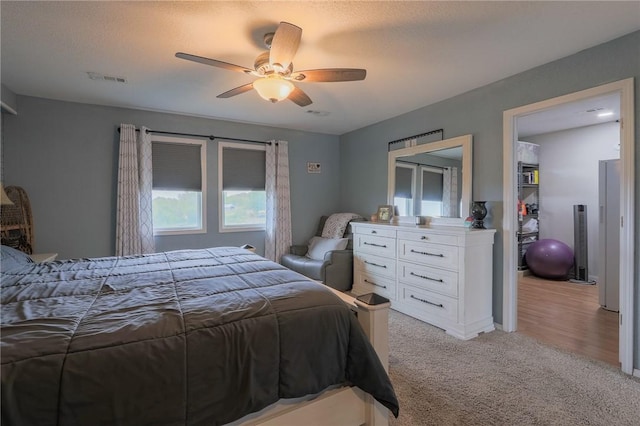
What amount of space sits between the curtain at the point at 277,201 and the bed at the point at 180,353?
2826 mm

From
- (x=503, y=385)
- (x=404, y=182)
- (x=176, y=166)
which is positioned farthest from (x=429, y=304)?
(x=176, y=166)

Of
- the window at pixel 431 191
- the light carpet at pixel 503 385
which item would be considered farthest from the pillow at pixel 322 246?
the light carpet at pixel 503 385

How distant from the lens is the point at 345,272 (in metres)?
4.23

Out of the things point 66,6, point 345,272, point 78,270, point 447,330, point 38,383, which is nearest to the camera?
point 38,383

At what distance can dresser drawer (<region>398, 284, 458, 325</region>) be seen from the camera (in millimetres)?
2934

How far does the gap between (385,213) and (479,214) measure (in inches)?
54.5

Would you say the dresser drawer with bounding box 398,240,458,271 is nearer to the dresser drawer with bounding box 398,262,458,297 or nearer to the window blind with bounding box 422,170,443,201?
the dresser drawer with bounding box 398,262,458,297

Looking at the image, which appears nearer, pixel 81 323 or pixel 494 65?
pixel 81 323

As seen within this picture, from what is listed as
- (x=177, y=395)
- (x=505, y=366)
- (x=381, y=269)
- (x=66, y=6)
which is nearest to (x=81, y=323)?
(x=177, y=395)

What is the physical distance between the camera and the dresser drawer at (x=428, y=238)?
9.54 ft

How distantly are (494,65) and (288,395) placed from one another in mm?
3021

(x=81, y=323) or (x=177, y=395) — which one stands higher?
(x=81, y=323)

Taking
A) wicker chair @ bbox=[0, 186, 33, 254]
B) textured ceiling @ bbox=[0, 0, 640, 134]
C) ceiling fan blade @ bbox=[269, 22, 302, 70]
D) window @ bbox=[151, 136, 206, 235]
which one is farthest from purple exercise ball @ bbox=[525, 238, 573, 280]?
wicker chair @ bbox=[0, 186, 33, 254]

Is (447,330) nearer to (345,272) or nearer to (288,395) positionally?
(345,272)
